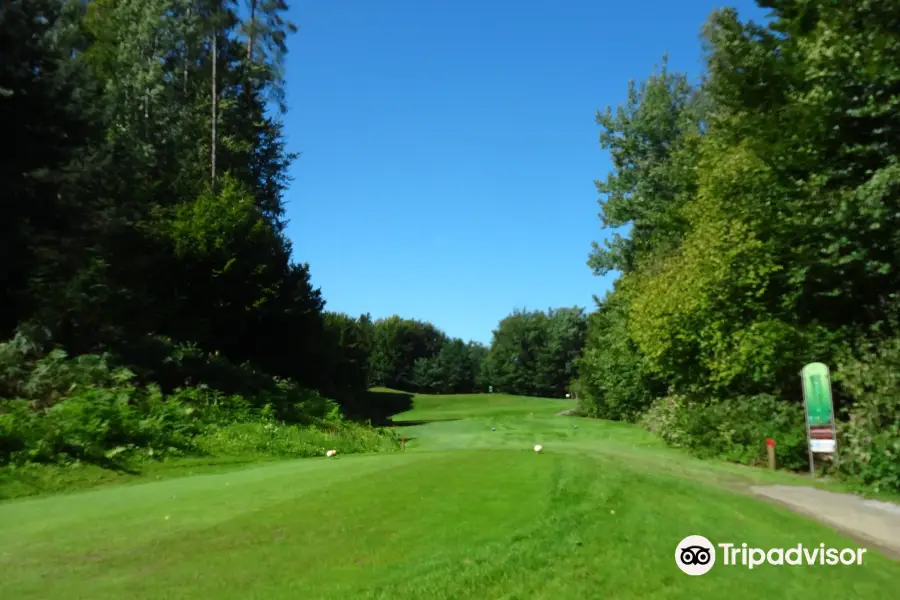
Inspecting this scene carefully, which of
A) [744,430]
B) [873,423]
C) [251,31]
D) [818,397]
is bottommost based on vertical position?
[744,430]

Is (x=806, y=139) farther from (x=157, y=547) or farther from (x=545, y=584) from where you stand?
(x=157, y=547)

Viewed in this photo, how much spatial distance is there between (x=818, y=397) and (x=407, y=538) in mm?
11028

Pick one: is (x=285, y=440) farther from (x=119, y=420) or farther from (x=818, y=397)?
(x=818, y=397)

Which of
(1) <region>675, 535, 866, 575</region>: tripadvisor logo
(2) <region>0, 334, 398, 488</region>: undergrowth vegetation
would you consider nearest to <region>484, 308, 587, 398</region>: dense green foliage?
(2) <region>0, 334, 398, 488</region>: undergrowth vegetation

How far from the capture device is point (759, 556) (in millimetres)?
6566

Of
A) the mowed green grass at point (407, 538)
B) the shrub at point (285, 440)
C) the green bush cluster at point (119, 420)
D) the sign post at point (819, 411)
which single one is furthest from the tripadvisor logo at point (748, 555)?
the shrub at point (285, 440)

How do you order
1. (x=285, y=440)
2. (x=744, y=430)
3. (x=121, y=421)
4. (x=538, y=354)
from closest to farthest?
(x=121, y=421) < (x=285, y=440) < (x=744, y=430) < (x=538, y=354)

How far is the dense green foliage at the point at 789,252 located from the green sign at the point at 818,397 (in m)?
0.54

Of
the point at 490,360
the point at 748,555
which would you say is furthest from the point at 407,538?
the point at 490,360

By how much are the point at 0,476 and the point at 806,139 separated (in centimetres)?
1756

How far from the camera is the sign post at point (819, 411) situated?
14195 millimetres

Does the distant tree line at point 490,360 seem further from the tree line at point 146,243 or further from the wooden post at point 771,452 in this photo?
the wooden post at point 771,452

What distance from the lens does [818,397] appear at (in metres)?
14.4

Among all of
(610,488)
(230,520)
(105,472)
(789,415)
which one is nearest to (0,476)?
(105,472)
